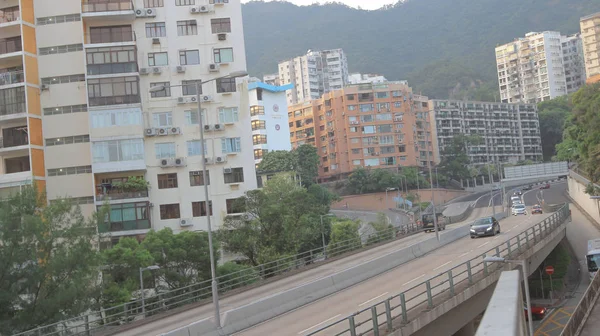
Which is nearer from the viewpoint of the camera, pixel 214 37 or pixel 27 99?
→ pixel 27 99

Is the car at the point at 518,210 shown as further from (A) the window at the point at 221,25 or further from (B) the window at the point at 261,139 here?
(B) the window at the point at 261,139

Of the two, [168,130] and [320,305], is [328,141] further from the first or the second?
[320,305]

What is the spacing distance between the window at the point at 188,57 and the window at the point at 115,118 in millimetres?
5870

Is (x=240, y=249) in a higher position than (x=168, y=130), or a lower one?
lower

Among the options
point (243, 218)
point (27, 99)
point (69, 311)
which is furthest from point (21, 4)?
point (69, 311)

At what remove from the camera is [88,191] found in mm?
55094

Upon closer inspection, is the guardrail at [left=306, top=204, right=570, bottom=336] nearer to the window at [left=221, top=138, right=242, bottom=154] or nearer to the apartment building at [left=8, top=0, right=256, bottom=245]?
the window at [left=221, top=138, right=242, bottom=154]

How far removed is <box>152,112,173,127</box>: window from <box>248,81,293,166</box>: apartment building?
49749 mm

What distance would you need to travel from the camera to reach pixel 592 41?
159 metres

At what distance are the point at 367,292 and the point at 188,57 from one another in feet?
110

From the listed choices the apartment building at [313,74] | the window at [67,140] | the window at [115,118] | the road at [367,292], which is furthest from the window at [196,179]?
the apartment building at [313,74]

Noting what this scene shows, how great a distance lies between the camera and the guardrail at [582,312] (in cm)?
2053

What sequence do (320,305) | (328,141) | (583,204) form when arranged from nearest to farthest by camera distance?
(320,305) → (583,204) → (328,141)

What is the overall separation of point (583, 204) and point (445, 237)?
39.3 metres
